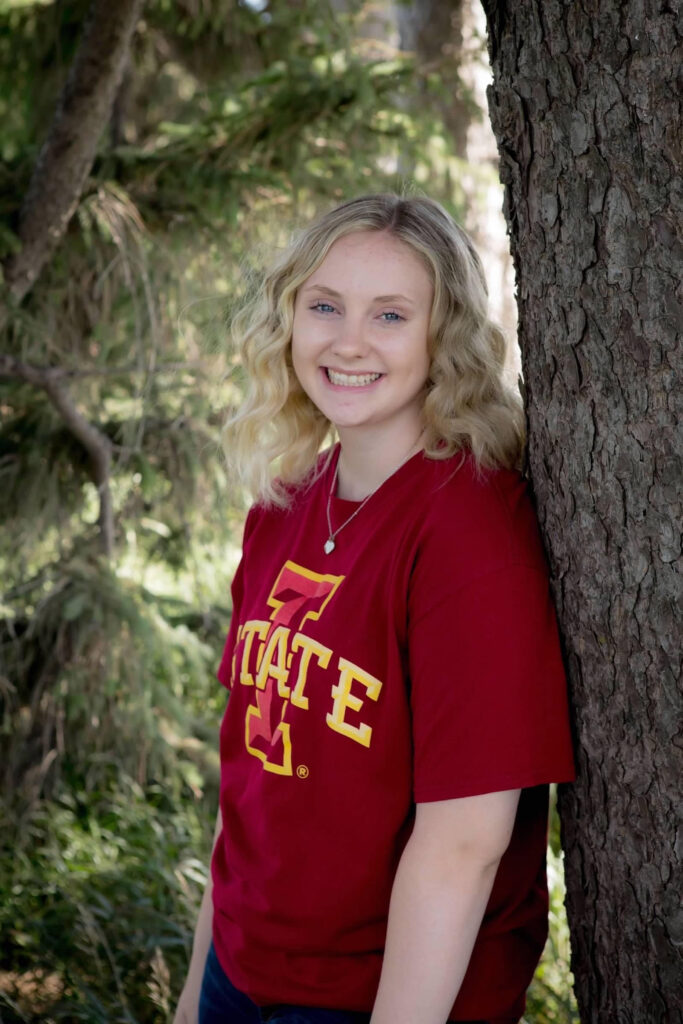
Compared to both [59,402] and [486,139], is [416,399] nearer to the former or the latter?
[59,402]

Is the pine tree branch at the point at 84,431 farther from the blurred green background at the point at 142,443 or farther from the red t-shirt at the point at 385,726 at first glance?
the red t-shirt at the point at 385,726

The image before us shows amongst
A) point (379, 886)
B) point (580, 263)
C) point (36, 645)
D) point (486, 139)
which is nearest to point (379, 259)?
→ point (580, 263)

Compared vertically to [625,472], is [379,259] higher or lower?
higher

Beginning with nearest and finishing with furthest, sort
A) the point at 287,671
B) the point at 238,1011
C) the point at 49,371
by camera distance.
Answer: the point at 287,671, the point at 238,1011, the point at 49,371

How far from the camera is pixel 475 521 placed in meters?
1.56

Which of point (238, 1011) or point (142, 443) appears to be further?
point (142, 443)

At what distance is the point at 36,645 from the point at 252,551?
2329mm

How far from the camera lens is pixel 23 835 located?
3855 millimetres

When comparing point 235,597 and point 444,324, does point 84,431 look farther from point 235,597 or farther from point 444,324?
point 444,324

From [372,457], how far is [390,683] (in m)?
0.51

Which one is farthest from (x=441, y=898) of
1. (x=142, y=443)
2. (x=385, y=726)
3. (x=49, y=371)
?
(x=142, y=443)

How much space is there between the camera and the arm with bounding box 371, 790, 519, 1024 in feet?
4.91

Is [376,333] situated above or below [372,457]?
above

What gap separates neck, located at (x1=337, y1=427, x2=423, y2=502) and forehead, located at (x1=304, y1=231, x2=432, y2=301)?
0.28 metres
